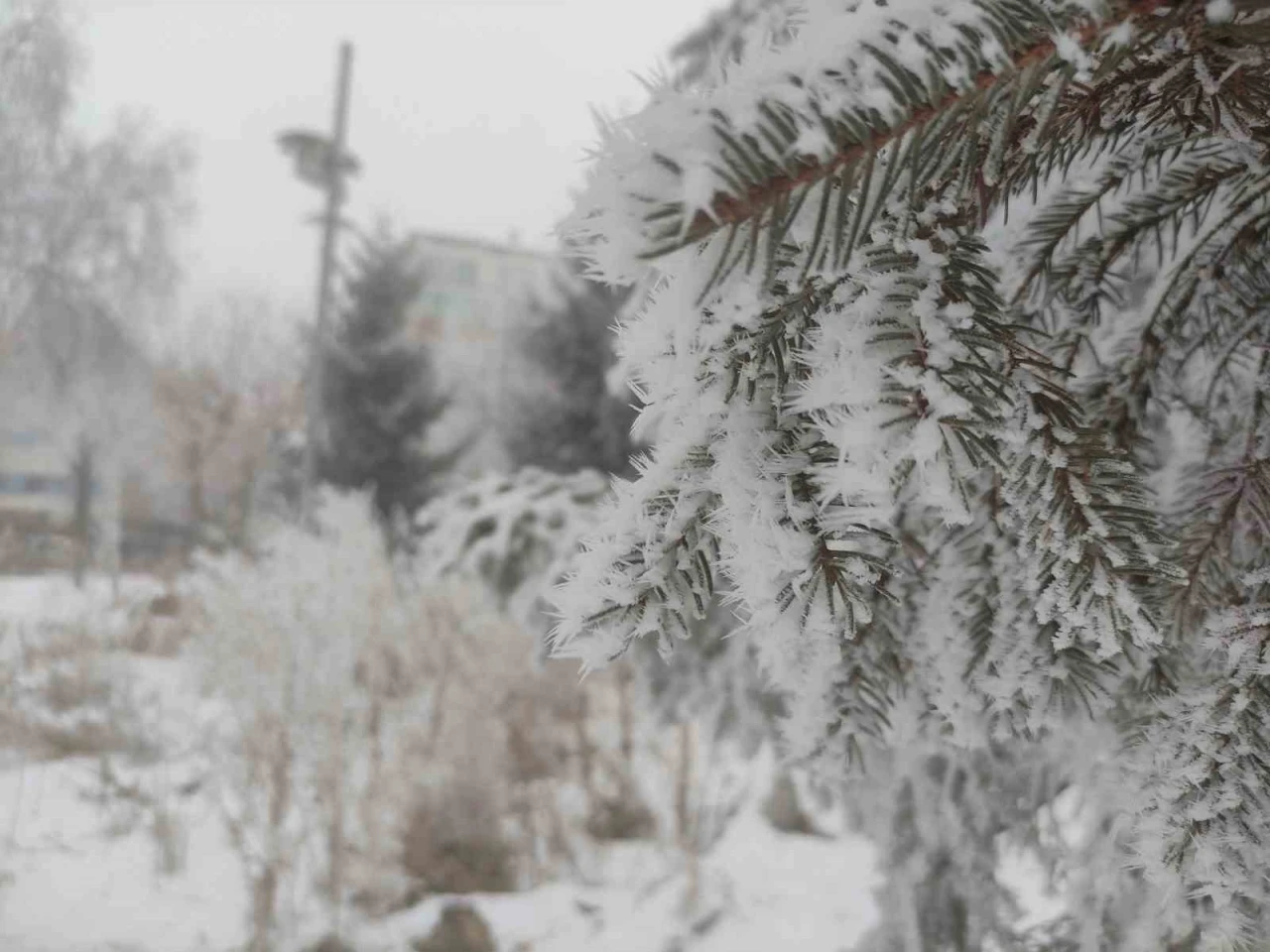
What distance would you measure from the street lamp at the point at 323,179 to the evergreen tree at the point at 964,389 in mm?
6534

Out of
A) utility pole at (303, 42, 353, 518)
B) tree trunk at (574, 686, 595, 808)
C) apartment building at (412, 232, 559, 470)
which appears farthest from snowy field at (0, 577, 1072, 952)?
apartment building at (412, 232, 559, 470)

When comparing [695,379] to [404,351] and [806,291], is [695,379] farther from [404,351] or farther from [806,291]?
[404,351]

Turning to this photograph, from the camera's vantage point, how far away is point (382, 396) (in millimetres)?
11945

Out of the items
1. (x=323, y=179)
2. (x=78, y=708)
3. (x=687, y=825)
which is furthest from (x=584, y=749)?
(x=323, y=179)

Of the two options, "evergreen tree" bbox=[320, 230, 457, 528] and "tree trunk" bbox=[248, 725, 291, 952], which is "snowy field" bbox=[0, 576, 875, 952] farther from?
"evergreen tree" bbox=[320, 230, 457, 528]

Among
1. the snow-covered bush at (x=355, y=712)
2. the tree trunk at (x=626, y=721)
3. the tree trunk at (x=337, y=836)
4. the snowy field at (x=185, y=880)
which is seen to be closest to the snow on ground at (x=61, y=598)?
the snowy field at (x=185, y=880)

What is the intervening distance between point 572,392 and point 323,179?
2.96 meters

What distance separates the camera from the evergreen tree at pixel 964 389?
1.26ft

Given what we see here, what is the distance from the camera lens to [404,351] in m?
12.2

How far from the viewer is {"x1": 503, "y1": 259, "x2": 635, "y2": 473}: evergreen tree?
570 centimetres

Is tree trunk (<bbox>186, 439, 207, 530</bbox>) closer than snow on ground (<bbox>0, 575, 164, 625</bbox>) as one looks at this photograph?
No

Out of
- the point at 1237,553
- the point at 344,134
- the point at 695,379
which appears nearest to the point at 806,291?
the point at 695,379

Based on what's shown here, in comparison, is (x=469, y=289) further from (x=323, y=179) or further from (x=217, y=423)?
(x=323, y=179)

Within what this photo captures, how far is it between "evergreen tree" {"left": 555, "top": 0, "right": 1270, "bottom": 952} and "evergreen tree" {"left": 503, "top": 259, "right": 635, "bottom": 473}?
4551mm
